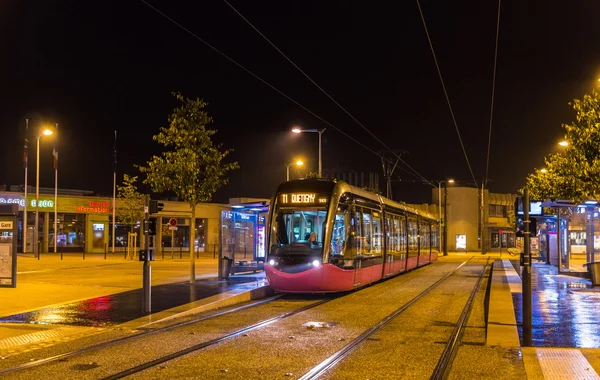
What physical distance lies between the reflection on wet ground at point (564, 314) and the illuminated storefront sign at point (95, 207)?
37103 millimetres

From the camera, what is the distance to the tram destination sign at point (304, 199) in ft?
57.2

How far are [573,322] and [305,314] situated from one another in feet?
18.3

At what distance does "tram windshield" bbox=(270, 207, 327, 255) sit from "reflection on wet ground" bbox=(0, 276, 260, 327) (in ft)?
8.11

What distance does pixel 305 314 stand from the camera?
571 inches

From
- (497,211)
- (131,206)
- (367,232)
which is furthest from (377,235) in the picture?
(497,211)

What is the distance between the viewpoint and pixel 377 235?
21.3m

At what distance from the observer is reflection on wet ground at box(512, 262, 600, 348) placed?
1101 cm

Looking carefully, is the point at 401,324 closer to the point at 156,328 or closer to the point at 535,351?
the point at 535,351

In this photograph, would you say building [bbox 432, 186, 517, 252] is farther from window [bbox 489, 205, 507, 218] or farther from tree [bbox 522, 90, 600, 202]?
tree [bbox 522, 90, 600, 202]

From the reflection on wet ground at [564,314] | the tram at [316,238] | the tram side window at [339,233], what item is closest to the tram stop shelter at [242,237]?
the tram at [316,238]

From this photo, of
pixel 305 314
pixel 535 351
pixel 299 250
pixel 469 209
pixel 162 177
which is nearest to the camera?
pixel 535 351

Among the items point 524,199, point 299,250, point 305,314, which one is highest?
point 524,199

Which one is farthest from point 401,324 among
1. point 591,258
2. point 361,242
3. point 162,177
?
point 591,258

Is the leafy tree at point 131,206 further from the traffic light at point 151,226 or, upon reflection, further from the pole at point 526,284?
the pole at point 526,284
